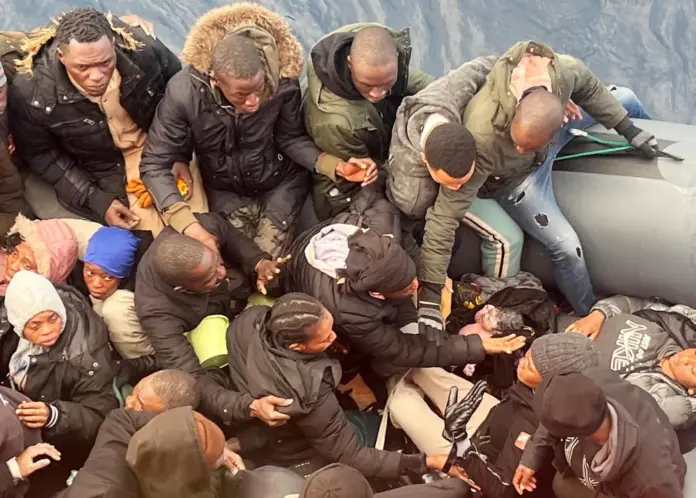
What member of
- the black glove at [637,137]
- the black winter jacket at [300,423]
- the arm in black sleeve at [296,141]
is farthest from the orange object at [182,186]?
the black glove at [637,137]

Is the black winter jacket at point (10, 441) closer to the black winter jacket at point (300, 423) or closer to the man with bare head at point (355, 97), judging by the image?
the black winter jacket at point (300, 423)

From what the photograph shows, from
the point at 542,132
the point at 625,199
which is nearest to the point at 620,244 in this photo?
the point at 625,199

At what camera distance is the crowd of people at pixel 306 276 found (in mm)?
2105

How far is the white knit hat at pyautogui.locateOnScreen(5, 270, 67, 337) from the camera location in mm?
2146

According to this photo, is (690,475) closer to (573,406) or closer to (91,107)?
(573,406)

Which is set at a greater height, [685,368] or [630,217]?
[630,217]

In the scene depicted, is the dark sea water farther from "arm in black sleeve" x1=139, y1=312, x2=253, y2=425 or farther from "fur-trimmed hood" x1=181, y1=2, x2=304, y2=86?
"arm in black sleeve" x1=139, y1=312, x2=253, y2=425

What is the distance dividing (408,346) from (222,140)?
873 mm

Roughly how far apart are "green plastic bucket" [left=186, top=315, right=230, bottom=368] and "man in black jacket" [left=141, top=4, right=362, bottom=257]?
0.27 m

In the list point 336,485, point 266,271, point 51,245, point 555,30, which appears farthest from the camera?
point 555,30

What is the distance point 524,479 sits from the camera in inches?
84.6

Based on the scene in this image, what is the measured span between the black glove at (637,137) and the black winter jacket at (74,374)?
1.80 meters

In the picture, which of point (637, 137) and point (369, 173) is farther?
point (637, 137)

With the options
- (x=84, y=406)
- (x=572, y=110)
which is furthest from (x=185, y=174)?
(x=572, y=110)
